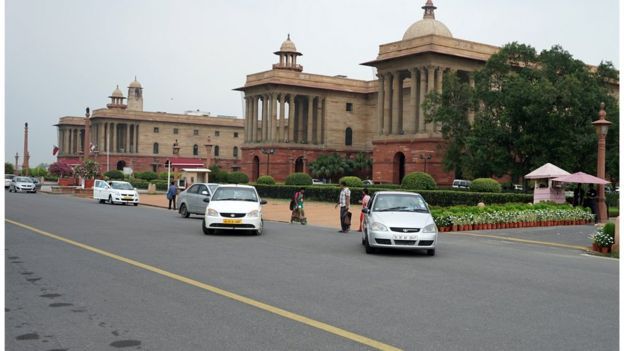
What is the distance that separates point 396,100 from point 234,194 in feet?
148

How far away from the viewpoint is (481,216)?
24500 mm

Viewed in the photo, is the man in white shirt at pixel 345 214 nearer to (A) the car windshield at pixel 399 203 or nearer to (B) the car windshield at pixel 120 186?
(A) the car windshield at pixel 399 203

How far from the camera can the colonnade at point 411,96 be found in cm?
5994

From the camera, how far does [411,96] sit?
62.2 m

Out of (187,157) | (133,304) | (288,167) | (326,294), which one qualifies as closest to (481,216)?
(326,294)

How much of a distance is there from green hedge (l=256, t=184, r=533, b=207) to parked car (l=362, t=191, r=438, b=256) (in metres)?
17.3

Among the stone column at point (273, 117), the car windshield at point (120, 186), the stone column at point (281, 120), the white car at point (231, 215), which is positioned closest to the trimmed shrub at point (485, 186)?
the car windshield at point (120, 186)

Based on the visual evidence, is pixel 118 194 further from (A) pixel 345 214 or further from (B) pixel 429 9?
(B) pixel 429 9

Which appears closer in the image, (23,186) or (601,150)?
(601,150)

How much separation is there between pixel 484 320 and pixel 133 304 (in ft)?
14.0

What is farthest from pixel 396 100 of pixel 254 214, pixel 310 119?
pixel 254 214

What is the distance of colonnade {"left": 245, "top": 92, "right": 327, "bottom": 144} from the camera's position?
3172 inches

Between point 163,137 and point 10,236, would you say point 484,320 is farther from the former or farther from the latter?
point 163,137

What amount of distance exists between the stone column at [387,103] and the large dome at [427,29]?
582 cm
